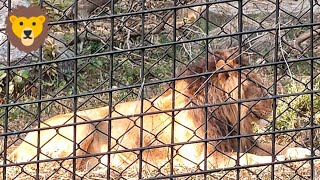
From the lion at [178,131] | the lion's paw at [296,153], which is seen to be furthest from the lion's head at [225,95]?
the lion's paw at [296,153]

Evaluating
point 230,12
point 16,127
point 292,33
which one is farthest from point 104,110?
point 292,33

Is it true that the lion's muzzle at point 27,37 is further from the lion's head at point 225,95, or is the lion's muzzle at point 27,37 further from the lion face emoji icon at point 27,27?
the lion's head at point 225,95

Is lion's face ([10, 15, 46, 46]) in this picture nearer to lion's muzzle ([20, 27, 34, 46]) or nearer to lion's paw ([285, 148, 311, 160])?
lion's muzzle ([20, 27, 34, 46])

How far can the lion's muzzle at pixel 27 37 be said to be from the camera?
371 cm

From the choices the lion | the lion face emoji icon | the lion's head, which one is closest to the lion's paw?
the lion

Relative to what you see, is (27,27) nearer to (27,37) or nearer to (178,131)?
(27,37)

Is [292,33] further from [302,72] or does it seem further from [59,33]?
[59,33]

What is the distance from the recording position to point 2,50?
7.82m

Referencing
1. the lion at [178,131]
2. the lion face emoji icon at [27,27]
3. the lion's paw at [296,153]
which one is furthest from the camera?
the lion's paw at [296,153]

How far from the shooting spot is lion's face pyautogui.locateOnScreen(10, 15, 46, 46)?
12.1 feet

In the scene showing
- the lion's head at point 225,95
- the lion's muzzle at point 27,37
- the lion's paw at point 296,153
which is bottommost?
the lion's muzzle at point 27,37

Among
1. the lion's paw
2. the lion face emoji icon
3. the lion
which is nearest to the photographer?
the lion face emoji icon

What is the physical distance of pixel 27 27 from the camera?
12.1ft

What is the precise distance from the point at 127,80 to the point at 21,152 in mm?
2552
